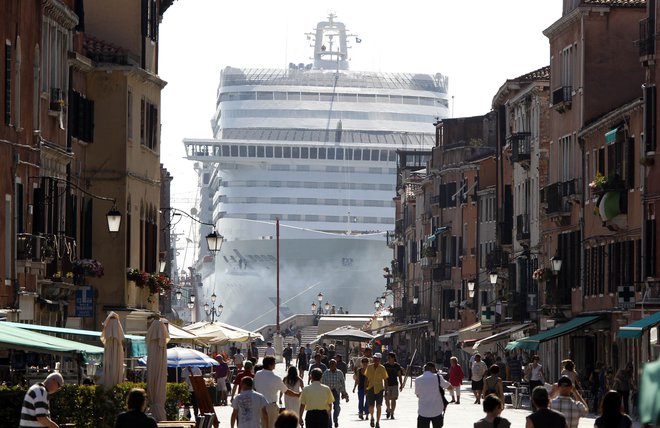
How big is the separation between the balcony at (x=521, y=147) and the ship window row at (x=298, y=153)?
88.2m

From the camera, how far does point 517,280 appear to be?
71.3 m

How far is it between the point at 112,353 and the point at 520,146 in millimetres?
43378

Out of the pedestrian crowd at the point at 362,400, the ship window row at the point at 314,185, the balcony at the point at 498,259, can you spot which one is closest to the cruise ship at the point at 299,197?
the ship window row at the point at 314,185

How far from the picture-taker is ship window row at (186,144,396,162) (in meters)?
157

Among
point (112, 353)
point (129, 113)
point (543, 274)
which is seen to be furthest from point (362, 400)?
point (543, 274)

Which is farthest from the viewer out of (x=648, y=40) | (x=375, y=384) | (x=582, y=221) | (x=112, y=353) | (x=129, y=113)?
(x=582, y=221)

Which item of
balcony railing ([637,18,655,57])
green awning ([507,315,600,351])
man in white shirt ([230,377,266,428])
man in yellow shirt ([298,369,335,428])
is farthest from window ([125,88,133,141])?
man in white shirt ([230,377,266,428])

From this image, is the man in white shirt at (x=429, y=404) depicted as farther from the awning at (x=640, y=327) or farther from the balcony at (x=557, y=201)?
the balcony at (x=557, y=201)

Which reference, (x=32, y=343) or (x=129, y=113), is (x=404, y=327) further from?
(x=32, y=343)

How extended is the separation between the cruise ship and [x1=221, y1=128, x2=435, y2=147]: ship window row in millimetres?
87

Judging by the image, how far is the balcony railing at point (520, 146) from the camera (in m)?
68.4

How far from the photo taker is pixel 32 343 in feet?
75.0

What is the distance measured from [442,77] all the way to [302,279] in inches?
1196

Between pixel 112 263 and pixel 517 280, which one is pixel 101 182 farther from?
pixel 517 280
